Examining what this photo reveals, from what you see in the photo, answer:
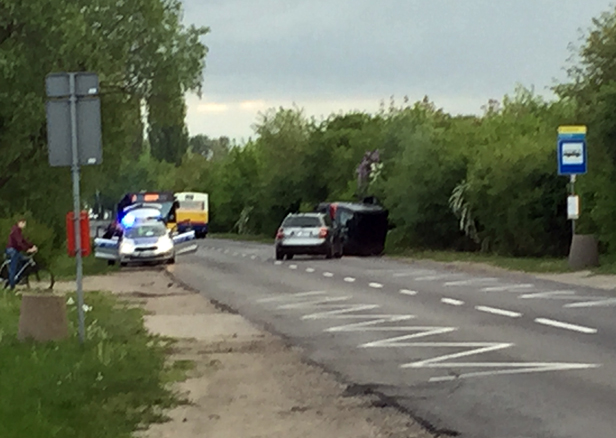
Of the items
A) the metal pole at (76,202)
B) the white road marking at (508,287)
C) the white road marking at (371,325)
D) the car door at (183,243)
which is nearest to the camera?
the metal pole at (76,202)

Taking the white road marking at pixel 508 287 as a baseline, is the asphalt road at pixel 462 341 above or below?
above

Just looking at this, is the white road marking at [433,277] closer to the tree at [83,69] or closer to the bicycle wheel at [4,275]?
the bicycle wheel at [4,275]

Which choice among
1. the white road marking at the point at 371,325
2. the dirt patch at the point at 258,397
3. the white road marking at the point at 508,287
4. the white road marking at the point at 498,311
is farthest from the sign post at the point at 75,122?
the white road marking at the point at 508,287

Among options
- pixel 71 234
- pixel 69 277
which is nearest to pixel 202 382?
pixel 71 234

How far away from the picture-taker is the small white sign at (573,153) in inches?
1228

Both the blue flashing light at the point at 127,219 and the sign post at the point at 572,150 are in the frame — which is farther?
the blue flashing light at the point at 127,219

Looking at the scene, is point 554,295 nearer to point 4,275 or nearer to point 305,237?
point 4,275

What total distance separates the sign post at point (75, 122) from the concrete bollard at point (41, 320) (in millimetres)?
469

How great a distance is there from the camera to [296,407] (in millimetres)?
10836

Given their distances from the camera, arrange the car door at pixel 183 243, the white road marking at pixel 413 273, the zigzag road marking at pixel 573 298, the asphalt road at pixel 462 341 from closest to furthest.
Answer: the asphalt road at pixel 462 341
the zigzag road marking at pixel 573 298
the white road marking at pixel 413 273
the car door at pixel 183 243

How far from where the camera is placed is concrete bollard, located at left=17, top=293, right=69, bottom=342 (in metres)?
15.2

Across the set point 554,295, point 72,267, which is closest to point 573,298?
point 554,295

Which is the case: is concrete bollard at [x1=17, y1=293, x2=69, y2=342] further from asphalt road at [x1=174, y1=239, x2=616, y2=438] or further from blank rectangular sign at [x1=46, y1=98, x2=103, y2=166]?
asphalt road at [x1=174, y1=239, x2=616, y2=438]

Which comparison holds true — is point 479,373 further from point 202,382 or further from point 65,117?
point 65,117
